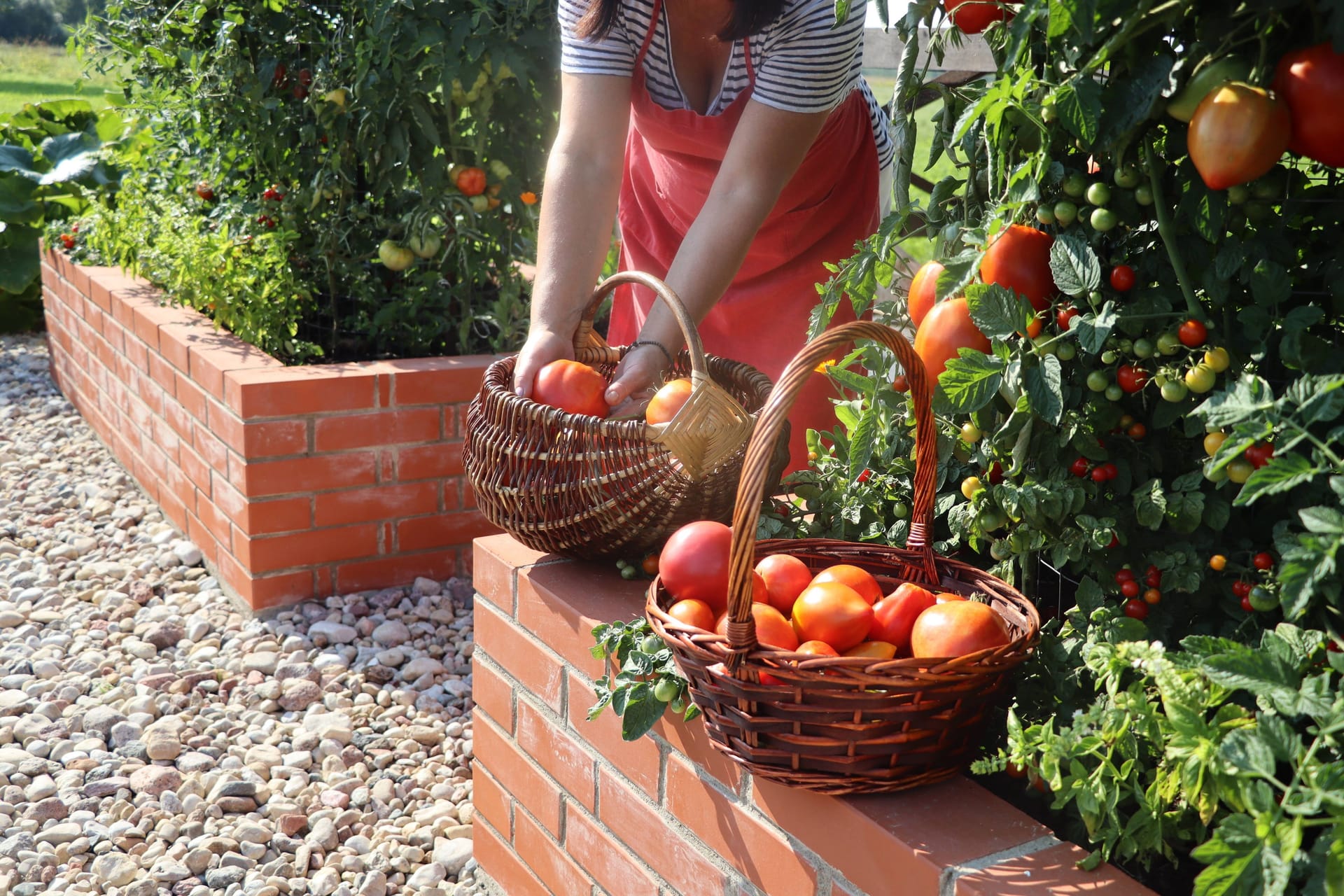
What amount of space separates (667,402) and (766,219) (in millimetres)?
751

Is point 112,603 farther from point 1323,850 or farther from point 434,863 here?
point 1323,850

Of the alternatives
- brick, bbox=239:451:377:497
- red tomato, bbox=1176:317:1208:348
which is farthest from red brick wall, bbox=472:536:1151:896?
brick, bbox=239:451:377:497

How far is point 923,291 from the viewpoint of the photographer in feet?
4.19

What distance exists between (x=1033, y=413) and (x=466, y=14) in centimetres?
217

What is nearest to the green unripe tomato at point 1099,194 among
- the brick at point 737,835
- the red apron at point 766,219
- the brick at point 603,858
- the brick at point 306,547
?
the brick at point 737,835

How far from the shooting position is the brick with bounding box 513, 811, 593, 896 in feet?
5.31

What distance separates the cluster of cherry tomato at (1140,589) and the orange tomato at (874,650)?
0.76 feet

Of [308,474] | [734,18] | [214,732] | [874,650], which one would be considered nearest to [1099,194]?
[874,650]

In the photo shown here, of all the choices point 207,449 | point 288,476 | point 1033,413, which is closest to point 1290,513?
point 1033,413

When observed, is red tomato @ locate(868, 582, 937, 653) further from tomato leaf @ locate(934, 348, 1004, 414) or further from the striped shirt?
the striped shirt

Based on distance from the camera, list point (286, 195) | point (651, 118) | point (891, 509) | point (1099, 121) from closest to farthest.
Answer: point (1099, 121), point (891, 509), point (651, 118), point (286, 195)

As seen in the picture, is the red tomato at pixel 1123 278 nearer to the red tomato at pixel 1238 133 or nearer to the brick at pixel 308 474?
the red tomato at pixel 1238 133

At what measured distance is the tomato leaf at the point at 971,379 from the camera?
3.66ft

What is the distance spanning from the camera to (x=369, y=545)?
116 inches
